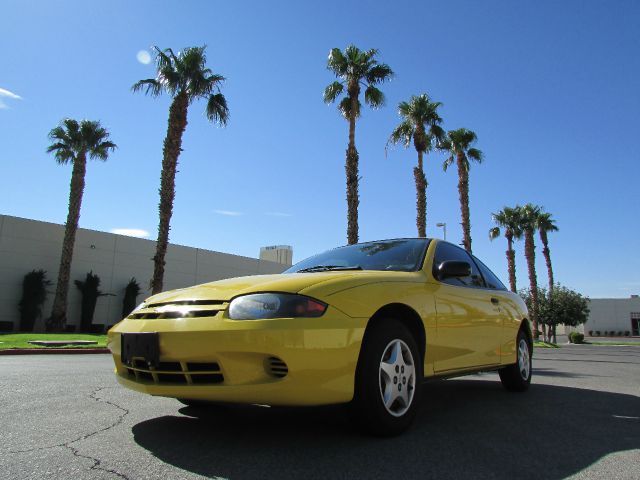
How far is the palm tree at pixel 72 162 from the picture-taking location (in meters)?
25.4

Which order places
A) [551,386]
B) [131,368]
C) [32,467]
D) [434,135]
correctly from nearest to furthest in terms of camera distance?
1. [32,467]
2. [131,368]
3. [551,386]
4. [434,135]

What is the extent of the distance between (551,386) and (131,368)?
215 inches

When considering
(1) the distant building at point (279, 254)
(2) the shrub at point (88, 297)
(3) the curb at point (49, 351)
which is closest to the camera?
(3) the curb at point (49, 351)

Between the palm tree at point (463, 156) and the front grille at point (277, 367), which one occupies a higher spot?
the palm tree at point (463, 156)

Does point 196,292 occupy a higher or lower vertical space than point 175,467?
higher

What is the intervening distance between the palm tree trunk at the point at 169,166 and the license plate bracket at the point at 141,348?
52.4ft

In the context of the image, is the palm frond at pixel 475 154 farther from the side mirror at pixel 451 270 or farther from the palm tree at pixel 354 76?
the side mirror at pixel 451 270

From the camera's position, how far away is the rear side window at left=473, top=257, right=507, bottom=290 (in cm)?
559

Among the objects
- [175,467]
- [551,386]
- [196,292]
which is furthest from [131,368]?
[551,386]

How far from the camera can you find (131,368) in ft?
10.9

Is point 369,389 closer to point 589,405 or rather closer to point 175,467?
point 175,467

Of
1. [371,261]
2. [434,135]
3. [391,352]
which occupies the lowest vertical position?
[391,352]

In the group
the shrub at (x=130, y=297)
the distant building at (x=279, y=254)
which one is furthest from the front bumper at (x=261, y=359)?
the distant building at (x=279, y=254)

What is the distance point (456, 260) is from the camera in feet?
15.7
